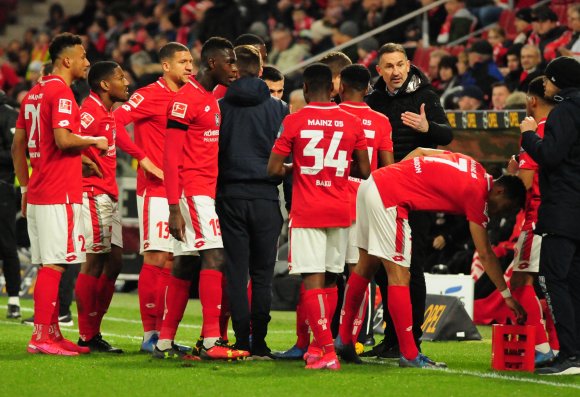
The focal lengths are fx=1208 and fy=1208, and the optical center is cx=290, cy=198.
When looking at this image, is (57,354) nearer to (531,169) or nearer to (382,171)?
(382,171)

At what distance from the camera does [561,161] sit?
825 cm

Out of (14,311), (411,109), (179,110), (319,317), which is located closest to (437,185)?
(319,317)

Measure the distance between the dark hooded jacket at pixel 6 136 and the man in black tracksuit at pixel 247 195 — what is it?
Result: 15.7 feet

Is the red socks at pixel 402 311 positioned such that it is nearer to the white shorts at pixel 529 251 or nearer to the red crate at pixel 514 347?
the red crate at pixel 514 347

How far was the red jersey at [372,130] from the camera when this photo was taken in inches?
350

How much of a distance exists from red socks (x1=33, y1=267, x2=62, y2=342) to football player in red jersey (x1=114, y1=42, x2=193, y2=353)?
739 millimetres

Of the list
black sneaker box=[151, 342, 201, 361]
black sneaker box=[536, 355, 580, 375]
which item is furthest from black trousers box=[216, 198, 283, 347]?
black sneaker box=[536, 355, 580, 375]

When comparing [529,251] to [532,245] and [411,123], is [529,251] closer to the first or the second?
[532,245]

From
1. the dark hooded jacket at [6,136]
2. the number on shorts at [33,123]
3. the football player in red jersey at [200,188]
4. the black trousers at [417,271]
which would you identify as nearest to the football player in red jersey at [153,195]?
the football player in red jersey at [200,188]

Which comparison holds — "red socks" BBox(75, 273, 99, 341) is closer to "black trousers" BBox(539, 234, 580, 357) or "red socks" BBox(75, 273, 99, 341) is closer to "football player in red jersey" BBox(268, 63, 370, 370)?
"football player in red jersey" BBox(268, 63, 370, 370)

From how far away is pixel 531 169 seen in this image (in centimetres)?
892

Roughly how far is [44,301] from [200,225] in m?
1.40

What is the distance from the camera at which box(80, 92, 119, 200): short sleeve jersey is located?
31.5 ft

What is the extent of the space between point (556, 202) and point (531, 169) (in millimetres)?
700
